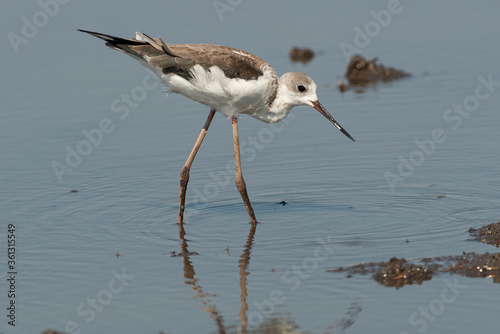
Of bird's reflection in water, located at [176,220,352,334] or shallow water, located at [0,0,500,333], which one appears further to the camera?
shallow water, located at [0,0,500,333]

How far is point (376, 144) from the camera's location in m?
11.9

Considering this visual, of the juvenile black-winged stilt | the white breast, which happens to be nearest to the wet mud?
the juvenile black-winged stilt

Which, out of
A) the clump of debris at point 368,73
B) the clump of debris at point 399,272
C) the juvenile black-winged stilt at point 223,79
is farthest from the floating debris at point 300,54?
the clump of debris at point 399,272

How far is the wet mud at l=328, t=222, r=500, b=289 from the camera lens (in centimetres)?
761

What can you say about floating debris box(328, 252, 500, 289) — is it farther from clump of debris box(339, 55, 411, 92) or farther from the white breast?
clump of debris box(339, 55, 411, 92)

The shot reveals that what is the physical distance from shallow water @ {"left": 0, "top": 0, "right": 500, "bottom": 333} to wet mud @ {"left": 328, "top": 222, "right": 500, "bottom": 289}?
0.37ft

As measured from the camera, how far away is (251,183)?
10992mm

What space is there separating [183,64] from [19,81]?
6346mm

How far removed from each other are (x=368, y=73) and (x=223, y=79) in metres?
6.08

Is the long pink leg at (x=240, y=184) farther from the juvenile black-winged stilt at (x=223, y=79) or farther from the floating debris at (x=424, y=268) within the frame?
the floating debris at (x=424, y=268)

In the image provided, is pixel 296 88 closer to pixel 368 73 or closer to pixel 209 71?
pixel 209 71

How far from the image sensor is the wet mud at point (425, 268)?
7609mm

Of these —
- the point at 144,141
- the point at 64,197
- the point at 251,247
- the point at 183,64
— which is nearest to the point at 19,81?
the point at 144,141

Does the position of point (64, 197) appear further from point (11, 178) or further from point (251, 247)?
point (251, 247)
